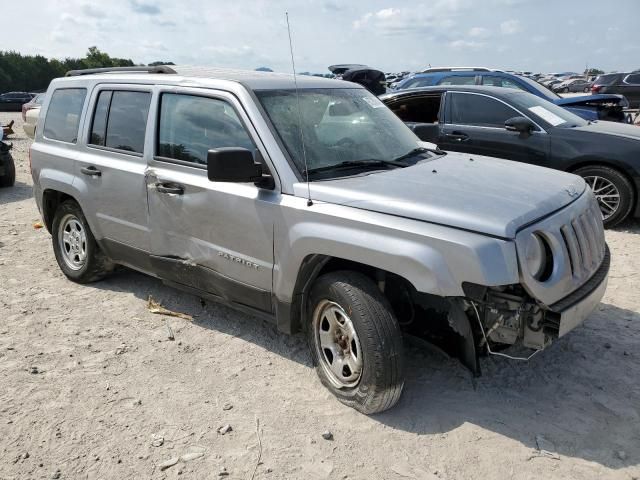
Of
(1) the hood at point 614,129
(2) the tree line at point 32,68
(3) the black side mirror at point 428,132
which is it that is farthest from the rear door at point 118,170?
(2) the tree line at point 32,68

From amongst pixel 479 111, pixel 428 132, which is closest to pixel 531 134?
pixel 479 111

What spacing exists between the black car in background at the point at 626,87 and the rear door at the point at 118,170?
20784 mm

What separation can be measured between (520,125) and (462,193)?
4314 mm

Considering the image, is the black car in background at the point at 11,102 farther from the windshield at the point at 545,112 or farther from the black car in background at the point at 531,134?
the windshield at the point at 545,112

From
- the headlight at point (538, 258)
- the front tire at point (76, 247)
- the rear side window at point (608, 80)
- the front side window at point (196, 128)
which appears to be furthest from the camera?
the rear side window at point (608, 80)

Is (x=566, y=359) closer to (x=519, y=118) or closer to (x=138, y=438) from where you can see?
(x=138, y=438)

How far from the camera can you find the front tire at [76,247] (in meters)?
5.14

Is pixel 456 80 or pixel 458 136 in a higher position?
pixel 456 80

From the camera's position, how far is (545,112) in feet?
23.7

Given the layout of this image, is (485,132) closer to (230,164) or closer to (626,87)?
(230,164)

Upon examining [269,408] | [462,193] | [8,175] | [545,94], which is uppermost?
[545,94]

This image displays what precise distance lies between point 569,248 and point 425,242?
2.81 ft

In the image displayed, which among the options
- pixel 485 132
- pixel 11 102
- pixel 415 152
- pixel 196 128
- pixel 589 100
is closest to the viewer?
pixel 196 128

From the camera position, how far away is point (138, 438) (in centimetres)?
309
